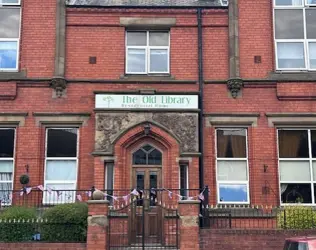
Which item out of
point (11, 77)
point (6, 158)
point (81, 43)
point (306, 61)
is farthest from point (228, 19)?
point (6, 158)

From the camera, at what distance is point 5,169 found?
1708 centimetres

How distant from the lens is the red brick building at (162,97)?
16.7 metres

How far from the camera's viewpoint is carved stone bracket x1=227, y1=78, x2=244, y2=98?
17.2 metres

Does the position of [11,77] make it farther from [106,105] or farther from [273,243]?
[273,243]

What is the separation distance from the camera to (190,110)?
1673 cm

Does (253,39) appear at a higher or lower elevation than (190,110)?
higher

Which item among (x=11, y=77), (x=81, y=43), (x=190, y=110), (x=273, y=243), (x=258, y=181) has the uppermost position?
(x=81, y=43)

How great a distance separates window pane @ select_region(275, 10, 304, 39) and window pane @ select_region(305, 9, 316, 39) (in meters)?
0.21

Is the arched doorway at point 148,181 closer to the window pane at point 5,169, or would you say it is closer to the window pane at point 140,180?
the window pane at point 140,180

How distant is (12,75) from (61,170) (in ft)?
11.9

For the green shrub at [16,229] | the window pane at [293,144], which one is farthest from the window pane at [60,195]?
the window pane at [293,144]

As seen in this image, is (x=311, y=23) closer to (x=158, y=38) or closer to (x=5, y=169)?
(x=158, y=38)

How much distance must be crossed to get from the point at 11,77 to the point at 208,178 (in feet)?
24.3

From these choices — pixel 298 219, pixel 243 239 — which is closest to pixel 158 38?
pixel 298 219
